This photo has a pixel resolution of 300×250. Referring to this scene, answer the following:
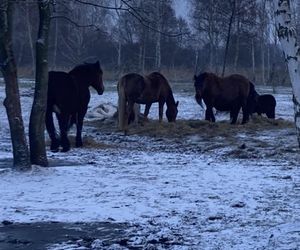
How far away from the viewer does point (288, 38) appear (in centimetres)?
764

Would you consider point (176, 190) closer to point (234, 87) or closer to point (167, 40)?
point (234, 87)

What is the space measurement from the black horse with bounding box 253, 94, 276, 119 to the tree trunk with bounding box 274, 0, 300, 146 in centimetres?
1833

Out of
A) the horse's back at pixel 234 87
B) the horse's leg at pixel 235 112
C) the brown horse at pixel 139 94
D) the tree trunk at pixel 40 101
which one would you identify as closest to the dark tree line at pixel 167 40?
the brown horse at pixel 139 94

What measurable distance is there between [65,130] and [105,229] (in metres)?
8.07

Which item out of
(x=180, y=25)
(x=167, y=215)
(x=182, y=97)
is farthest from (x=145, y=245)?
(x=180, y=25)

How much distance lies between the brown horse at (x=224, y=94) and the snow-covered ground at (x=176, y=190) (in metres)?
3.81

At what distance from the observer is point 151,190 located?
11367 mm

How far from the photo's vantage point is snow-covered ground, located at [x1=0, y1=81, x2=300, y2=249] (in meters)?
8.62

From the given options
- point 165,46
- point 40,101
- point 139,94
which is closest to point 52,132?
point 40,101

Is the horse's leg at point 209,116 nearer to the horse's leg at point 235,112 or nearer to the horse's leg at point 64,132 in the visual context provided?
the horse's leg at point 235,112

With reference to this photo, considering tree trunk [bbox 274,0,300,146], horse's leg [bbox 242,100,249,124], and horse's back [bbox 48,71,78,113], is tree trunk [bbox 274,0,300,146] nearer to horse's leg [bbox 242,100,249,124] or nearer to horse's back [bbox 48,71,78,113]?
horse's back [bbox 48,71,78,113]

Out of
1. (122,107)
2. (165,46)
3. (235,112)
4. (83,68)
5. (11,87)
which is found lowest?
(235,112)

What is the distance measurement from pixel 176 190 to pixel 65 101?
592cm

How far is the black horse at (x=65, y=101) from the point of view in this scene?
648 inches
